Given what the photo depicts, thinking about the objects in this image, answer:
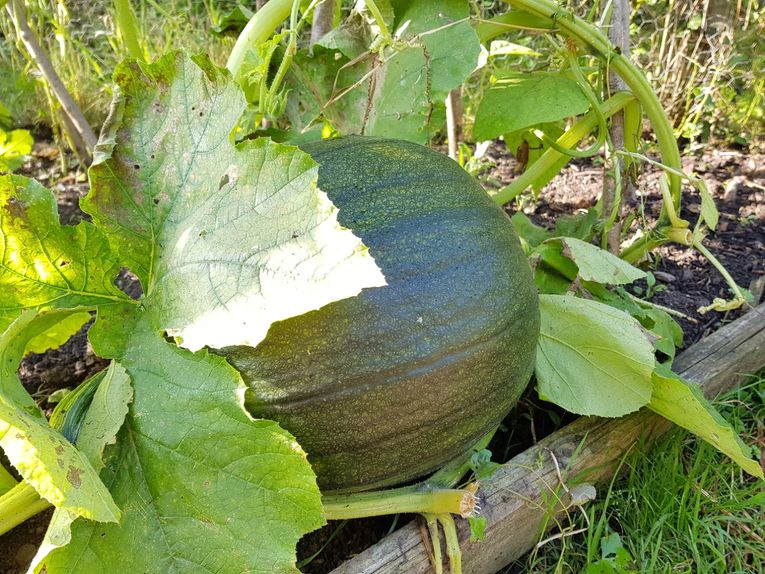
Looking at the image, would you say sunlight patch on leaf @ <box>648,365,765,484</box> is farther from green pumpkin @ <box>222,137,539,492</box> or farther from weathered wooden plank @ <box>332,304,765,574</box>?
green pumpkin @ <box>222,137,539,492</box>

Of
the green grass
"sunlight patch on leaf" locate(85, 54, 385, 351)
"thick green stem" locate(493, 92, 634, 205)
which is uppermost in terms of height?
"sunlight patch on leaf" locate(85, 54, 385, 351)

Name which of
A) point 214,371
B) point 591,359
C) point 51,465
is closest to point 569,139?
point 591,359

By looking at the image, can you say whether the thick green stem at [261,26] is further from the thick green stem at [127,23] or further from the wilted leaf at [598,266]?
Answer: the wilted leaf at [598,266]

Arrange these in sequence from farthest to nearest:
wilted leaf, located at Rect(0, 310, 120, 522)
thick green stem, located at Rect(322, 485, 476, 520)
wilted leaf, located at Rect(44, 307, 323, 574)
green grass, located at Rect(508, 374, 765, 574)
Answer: green grass, located at Rect(508, 374, 765, 574) < thick green stem, located at Rect(322, 485, 476, 520) < wilted leaf, located at Rect(44, 307, 323, 574) < wilted leaf, located at Rect(0, 310, 120, 522)

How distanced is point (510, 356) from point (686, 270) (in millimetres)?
1195

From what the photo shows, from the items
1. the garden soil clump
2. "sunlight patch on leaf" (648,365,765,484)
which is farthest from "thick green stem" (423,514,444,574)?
"sunlight patch on leaf" (648,365,765,484)

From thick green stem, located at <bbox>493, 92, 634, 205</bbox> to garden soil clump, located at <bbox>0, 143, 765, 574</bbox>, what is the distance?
0.21 m

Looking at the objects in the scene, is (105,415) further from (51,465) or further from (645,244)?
(645,244)

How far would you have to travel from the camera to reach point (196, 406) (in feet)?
3.00

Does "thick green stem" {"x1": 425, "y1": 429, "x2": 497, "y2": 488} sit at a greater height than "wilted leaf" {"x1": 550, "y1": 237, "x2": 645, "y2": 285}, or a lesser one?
lesser

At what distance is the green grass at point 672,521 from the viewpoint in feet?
4.37

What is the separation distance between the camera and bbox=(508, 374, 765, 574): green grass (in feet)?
4.37

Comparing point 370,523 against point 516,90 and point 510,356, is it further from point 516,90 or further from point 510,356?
point 516,90

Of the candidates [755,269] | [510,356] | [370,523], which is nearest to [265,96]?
[510,356]
